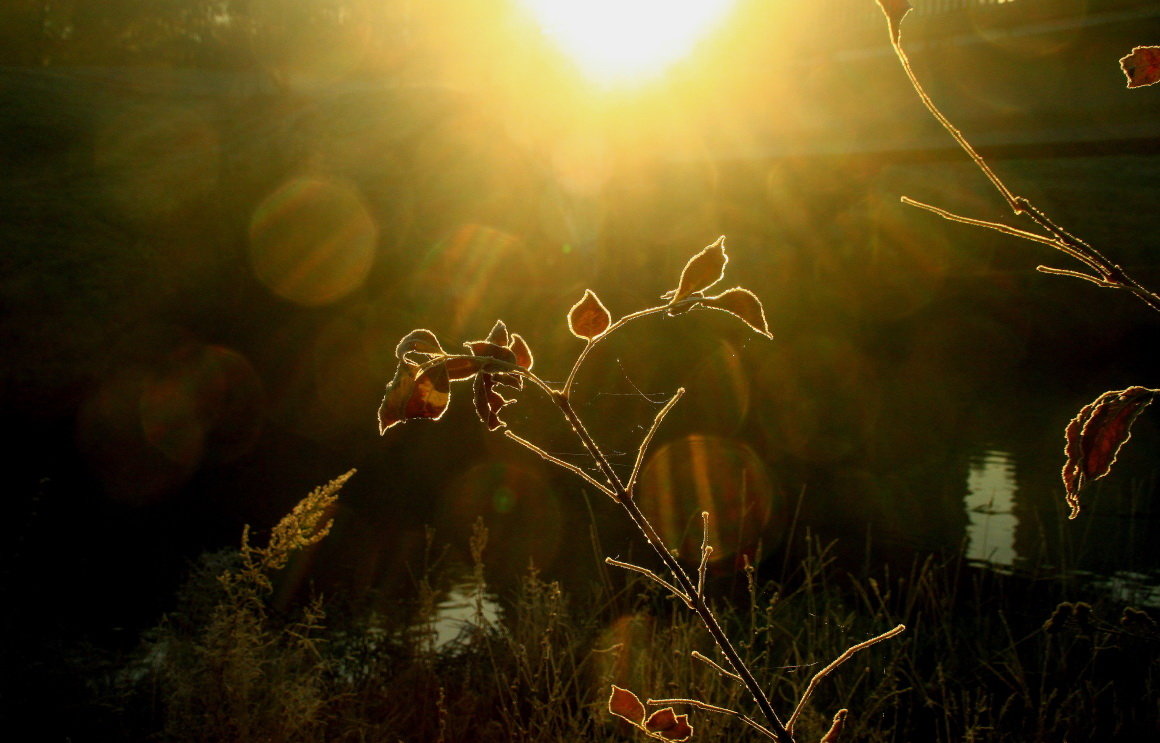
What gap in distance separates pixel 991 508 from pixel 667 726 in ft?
25.3

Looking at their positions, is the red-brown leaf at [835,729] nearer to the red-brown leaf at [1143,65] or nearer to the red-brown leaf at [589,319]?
the red-brown leaf at [589,319]

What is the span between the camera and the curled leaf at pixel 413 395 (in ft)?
2.17

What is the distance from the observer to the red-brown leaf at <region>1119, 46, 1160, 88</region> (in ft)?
2.60

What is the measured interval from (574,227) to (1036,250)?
12090mm

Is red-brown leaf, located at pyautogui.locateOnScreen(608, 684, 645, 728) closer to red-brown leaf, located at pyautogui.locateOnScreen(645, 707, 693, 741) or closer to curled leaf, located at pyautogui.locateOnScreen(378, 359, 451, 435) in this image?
red-brown leaf, located at pyautogui.locateOnScreen(645, 707, 693, 741)

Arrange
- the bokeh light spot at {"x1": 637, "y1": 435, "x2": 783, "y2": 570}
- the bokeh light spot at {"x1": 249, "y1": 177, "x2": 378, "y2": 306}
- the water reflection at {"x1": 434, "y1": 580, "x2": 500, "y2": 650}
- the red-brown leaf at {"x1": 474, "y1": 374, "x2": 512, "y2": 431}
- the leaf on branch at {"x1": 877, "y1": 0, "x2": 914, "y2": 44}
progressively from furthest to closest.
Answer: the bokeh light spot at {"x1": 249, "y1": 177, "x2": 378, "y2": 306} → the bokeh light spot at {"x1": 637, "y1": 435, "x2": 783, "y2": 570} → the water reflection at {"x1": 434, "y1": 580, "x2": 500, "y2": 650} → the red-brown leaf at {"x1": 474, "y1": 374, "x2": 512, "y2": 431} → the leaf on branch at {"x1": 877, "y1": 0, "x2": 914, "y2": 44}

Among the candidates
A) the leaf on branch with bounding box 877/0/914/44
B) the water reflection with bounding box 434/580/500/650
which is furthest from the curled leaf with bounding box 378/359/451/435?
the water reflection with bounding box 434/580/500/650

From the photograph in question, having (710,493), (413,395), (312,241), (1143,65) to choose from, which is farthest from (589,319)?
(312,241)

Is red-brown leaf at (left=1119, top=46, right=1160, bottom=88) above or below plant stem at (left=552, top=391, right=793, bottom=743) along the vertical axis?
above

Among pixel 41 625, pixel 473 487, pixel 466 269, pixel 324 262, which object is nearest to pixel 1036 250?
pixel 466 269

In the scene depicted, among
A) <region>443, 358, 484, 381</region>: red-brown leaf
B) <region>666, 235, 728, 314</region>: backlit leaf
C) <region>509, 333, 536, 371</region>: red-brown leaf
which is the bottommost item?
<region>443, 358, 484, 381</region>: red-brown leaf

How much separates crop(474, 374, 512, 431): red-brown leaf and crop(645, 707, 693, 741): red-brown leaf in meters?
0.26

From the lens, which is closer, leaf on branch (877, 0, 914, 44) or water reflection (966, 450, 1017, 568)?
leaf on branch (877, 0, 914, 44)

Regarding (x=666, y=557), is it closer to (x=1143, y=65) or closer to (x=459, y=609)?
(x=1143, y=65)
